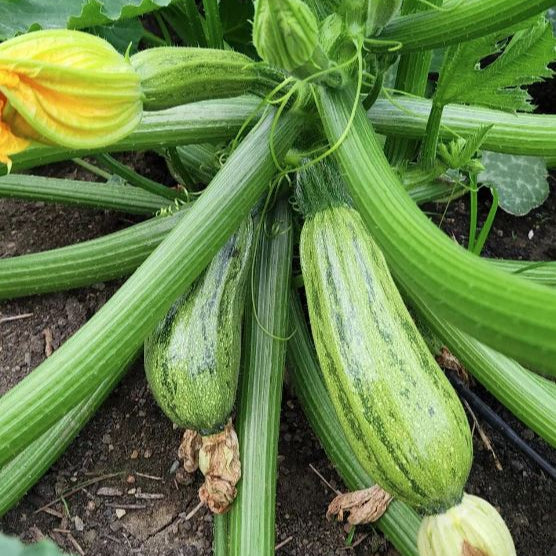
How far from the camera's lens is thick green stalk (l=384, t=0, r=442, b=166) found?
1755mm

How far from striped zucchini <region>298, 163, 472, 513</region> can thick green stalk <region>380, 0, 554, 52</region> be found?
380 millimetres

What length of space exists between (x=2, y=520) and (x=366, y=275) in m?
1.04

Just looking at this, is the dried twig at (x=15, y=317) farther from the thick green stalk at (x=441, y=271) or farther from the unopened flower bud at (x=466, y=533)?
the unopened flower bud at (x=466, y=533)

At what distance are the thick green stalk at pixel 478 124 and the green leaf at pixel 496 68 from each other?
0.09m

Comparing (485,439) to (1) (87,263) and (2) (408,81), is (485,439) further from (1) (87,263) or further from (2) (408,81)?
(1) (87,263)

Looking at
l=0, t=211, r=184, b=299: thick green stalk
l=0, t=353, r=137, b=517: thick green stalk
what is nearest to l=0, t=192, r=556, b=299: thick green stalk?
l=0, t=211, r=184, b=299: thick green stalk

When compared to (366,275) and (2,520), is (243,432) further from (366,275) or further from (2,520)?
(2,520)

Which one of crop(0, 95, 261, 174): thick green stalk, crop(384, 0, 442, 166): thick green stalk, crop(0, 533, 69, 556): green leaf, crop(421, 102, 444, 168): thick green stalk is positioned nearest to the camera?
crop(0, 533, 69, 556): green leaf

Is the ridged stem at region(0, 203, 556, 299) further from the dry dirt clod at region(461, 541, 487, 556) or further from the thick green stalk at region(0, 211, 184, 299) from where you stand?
the dry dirt clod at region(461, 541, 487, 556)

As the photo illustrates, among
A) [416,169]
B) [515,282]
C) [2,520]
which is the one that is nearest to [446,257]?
[515,282]

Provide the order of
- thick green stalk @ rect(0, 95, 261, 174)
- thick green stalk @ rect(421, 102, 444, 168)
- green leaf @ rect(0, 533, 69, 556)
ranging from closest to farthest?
green leaf @ rect(0, 533, 69, 556)
thick green stalk @ rect(421, 102, 444, 168)
thick green stalk @ rect(0, 95, 261, 174)

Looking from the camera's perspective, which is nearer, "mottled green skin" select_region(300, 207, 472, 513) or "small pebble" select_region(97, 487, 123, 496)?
"mottled green skin" select_region(300, 207, 472, 513)

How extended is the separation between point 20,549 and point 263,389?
2.82 feet

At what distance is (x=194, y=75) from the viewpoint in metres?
1.40
